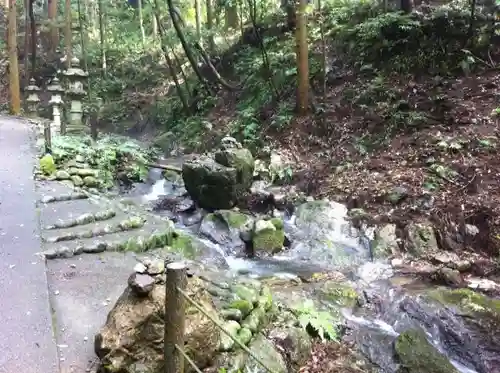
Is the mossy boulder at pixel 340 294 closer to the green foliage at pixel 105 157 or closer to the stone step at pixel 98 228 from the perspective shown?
the stone step at pixel 98 228

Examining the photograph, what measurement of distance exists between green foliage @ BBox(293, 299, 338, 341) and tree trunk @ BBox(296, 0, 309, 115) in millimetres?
8318

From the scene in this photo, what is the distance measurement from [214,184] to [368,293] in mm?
4438

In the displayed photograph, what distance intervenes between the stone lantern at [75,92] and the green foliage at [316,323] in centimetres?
1274

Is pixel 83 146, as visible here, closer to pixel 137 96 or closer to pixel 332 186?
pixel 332 186

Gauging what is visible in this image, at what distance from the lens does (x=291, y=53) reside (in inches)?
647

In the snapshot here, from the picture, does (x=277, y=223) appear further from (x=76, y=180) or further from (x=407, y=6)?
(x=407, y=6)

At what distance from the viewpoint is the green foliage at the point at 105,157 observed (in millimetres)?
11688

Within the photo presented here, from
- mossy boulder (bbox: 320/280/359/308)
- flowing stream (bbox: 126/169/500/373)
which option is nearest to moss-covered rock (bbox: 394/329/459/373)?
flowing stream (bbox: 126/169/500/373)

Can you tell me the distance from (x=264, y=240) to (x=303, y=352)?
384 cm

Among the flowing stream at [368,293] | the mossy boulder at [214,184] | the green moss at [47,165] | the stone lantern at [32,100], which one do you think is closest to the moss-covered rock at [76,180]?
the green moss at [47,165]

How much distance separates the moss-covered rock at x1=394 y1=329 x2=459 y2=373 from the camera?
543cm

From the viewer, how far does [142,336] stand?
4.00 m

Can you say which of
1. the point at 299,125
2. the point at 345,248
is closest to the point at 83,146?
the point at 299,125

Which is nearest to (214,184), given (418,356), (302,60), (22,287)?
(302,60)
